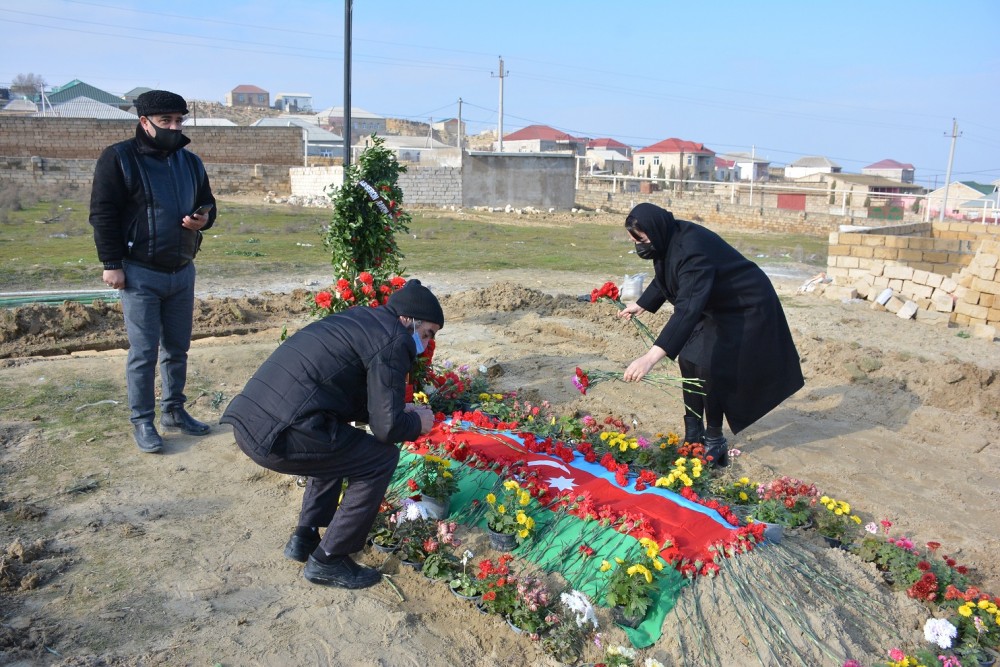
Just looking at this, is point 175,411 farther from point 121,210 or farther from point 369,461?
point 369,461

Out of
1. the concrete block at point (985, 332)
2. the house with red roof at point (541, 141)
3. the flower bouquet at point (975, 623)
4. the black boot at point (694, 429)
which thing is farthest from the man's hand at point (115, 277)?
the house with red roof at point (541, 141)

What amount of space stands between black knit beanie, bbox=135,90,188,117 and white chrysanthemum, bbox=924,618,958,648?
463 centimetres

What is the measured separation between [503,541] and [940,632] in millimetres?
1881

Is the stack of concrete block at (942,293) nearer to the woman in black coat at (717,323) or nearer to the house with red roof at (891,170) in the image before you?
the woman in black coat at (717,323)

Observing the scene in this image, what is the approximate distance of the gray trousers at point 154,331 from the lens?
4.67m

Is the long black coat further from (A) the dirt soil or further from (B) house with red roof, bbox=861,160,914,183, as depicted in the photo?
(B) house with red roof, bbox=861,160,914,183

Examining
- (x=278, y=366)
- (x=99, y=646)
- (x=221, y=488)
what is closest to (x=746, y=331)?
(x=278, y=366)

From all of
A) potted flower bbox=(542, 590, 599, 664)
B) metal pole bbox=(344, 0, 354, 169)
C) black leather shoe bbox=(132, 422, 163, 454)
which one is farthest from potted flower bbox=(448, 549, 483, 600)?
metal pole bbox=(344, 0, 354, 169)

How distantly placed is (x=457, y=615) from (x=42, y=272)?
1005 cm

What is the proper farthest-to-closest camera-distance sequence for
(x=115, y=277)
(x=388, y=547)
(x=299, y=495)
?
1. (x=115, y=277)
2. (x=299, y=495)
3. (x=388, y=547)

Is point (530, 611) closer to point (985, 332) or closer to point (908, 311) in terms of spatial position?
point (985, 332)

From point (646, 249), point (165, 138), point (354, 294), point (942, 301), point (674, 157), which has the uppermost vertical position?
point (674, 157)

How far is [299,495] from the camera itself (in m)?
4.30

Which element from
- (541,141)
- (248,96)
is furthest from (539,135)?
(248,96)
